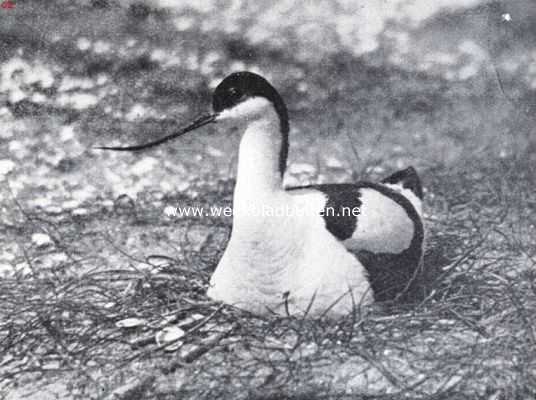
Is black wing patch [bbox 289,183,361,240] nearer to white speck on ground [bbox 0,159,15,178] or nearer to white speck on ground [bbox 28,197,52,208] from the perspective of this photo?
white speck on ground [bbox 28,197,52,208]

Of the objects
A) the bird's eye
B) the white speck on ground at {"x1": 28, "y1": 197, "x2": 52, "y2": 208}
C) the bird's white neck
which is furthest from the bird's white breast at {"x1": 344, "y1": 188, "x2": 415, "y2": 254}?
the white speck on ground at {"x1": 28, "y1": 197, "x2": 52, "y2": 208}

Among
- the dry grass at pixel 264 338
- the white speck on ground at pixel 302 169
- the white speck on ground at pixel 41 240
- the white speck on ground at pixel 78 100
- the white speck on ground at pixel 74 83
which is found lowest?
the dry grass at pixel 264 338

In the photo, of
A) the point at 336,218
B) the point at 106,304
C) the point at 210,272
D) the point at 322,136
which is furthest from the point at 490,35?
the point at 106,304

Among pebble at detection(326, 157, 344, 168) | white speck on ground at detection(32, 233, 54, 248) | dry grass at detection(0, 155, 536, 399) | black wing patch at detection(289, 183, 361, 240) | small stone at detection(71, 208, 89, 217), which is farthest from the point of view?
pebble at detection(326, 157, 344, 168)

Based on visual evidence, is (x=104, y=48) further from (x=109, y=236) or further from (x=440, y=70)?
Answer: (x=440, y=70)

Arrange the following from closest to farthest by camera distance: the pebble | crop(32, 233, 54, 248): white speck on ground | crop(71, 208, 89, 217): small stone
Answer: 1. crop(32, 233, 54, 248): white speck on ground
2. crop(71, 208, 89, 217): small stone
3. the pebble

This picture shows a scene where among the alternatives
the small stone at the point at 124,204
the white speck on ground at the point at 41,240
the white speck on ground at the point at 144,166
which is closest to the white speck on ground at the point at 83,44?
the white speck on ground at the point at 144,166

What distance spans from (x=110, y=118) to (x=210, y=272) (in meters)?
0.81

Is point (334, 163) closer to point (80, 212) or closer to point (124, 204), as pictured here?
point (124, 204)

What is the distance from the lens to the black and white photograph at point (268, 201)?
2.08 metres

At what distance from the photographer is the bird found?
6.83 ft

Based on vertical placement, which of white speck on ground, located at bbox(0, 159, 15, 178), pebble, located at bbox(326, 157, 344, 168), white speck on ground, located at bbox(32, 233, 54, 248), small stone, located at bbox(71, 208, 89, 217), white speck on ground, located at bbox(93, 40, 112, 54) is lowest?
white speck on ground, located at bbox(32, 233, 54, 248)

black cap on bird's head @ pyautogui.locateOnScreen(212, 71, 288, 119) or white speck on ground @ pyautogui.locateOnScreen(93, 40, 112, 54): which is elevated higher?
white speck on ground @ pyautogui.locateOnScreen(93, 40, 112, 54)

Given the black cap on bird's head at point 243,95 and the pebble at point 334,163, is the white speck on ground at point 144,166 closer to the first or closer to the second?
the pebble at point 334,163
